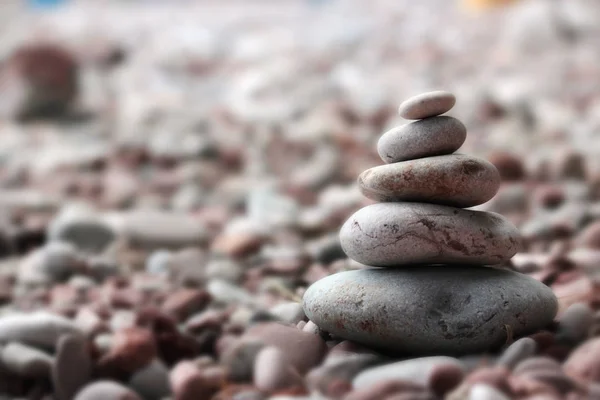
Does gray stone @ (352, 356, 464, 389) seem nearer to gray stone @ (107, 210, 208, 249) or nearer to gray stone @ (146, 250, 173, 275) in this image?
gray stone @ (146, 250, 173, 275)

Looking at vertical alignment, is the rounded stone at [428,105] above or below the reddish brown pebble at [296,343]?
above

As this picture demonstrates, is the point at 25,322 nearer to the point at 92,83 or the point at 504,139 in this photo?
the point at 504,139

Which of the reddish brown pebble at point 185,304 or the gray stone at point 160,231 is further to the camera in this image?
the gray stone at point 160,231

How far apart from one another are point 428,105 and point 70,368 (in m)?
1.22

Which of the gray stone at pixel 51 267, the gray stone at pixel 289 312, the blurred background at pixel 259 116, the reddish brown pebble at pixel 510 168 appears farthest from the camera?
the reddish brown pebble at pixel 510 168

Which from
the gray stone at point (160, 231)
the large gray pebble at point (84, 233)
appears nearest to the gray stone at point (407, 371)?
the gray stone at point (160, 231)

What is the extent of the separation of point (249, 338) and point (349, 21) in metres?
10.8

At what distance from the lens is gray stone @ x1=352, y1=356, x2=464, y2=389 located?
1342 millimetres

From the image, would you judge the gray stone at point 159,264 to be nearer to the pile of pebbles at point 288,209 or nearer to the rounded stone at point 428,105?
the pile of pebbles at point 288,209

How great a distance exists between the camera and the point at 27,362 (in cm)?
194

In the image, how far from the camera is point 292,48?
10.4 metres

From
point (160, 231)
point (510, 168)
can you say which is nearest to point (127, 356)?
point (160, 231)

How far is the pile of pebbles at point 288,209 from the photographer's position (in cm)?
157

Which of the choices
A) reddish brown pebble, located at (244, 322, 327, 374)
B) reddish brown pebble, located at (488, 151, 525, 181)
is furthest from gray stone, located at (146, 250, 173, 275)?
reddish brown pebble, located at (488, 151, 525, 181)
